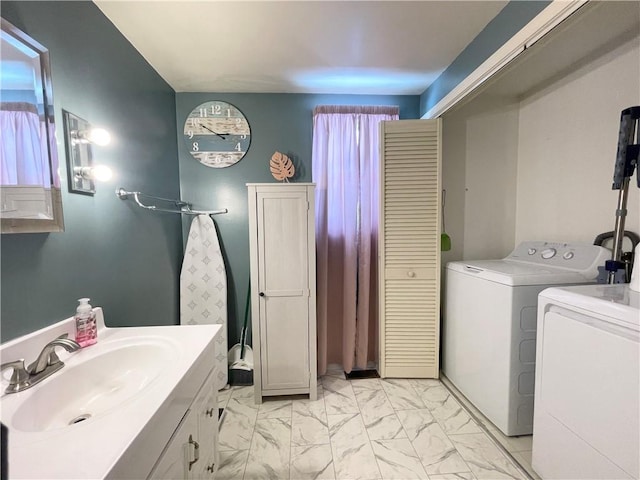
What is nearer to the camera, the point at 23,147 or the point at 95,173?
the point at 23,147

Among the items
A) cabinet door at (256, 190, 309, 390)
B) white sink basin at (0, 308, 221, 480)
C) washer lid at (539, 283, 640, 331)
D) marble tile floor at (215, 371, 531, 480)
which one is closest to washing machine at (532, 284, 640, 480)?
washer lid at (539, 283, 640, 331)

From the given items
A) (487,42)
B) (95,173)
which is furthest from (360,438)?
(487,42)

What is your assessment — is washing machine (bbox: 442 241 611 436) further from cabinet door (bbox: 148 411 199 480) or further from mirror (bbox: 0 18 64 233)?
mirror (bbox: 0 18 64 233)

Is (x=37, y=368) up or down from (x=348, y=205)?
down

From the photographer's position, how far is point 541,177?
6.98 feet

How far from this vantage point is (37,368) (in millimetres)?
865

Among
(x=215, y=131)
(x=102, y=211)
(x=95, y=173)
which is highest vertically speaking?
(x=215, y=131)

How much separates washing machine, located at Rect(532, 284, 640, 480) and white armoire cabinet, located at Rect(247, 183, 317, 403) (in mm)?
1354

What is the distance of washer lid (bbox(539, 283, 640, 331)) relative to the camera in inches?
37.4

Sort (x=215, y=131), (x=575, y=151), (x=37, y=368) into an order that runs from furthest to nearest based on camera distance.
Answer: (x=215, y=131)
(x=575, y=151)
(x=37, y=368)

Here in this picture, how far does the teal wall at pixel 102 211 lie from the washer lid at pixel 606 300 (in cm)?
211

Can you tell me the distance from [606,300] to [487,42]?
1504mm

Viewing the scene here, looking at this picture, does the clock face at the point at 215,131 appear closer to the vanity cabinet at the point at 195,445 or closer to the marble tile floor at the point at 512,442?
the vanity cabinet at the point at 195,445

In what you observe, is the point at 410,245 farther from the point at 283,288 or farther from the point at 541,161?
the point at 541,161
